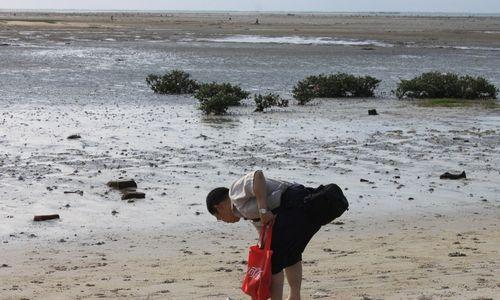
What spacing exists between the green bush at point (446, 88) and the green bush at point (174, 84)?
588 centimetres

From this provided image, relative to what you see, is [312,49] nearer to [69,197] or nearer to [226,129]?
[226,129]

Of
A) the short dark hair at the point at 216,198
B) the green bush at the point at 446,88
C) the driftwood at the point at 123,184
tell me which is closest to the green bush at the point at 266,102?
the green bush at the point at 446,88

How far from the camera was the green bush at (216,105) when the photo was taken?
1892 cm

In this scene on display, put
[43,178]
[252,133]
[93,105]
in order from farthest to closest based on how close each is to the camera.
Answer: [93,105]
[252,133]
[43,178]

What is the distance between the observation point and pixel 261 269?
5.64 meters

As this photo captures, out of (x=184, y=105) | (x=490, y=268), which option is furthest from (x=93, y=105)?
(x=490, y=268)

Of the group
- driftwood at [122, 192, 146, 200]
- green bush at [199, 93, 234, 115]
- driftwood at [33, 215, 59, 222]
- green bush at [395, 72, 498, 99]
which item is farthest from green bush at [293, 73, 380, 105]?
driftwood at [33, 215, 59, 222]

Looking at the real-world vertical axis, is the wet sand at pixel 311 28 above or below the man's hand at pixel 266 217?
below

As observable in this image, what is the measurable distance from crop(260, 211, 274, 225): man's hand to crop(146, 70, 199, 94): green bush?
18.4 metres

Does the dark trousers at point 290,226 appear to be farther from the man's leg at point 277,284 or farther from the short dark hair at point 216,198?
the short dark hair at point 216,198

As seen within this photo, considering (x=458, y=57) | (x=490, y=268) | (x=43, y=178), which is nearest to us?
(x=490, y=268)

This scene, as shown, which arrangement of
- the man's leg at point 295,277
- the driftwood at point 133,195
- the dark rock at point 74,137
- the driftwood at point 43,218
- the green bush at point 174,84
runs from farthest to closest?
the green bush at point 174,84, the dark rock at point 74,137, the driftwood at point 133,195, the driftwood at point 43,218, the man's leg at point 295,277

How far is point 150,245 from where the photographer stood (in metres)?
8.52

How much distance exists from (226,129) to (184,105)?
464 centimetres
